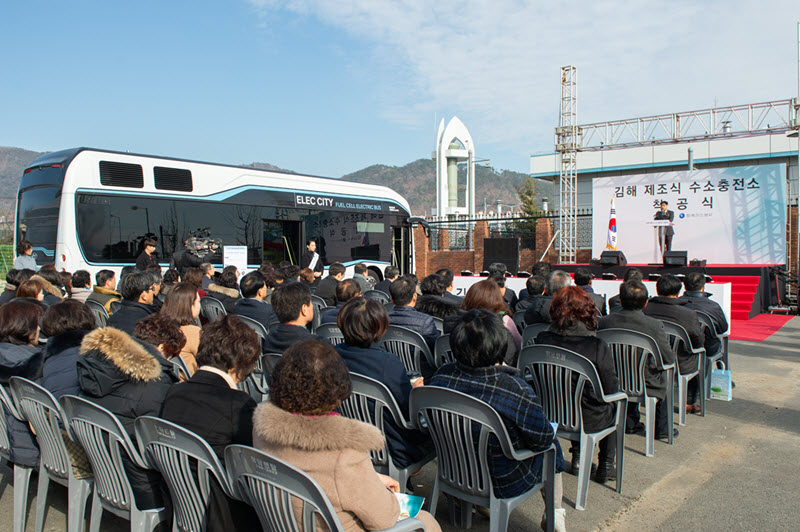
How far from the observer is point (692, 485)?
135 inches

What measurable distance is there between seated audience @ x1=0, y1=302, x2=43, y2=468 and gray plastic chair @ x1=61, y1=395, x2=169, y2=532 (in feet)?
2.29

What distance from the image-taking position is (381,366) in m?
2.87

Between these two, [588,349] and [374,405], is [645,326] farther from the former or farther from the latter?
[374,405]

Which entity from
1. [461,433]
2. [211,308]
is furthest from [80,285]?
[461,433]

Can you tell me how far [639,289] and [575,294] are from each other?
2.97 feet

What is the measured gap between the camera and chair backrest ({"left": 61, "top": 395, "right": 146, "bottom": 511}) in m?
2.27

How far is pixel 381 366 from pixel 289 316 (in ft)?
3.50

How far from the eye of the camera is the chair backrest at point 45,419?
256 cm

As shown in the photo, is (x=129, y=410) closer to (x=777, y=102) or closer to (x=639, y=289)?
(x=639, y=289)

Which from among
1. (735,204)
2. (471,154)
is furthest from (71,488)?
(471,154)

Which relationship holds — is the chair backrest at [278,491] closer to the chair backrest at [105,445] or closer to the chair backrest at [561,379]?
the chair backrest at [105,445]

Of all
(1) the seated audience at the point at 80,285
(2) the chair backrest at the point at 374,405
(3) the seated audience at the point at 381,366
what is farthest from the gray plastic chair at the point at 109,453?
(1) the seated audience at the point at 80,285

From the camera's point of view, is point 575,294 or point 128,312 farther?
point 128,312

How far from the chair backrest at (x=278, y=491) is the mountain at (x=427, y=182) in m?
124
